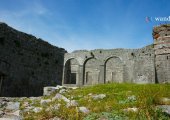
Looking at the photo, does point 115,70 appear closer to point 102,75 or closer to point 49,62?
point 102,75

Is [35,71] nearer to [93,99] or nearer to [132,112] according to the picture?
[93,99]

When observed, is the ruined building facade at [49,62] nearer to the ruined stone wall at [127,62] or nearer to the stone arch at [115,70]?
the ruined stone wall at [127,62]

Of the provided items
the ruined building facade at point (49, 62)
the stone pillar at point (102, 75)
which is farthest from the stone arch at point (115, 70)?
the ruined building facade at point (49, 62)

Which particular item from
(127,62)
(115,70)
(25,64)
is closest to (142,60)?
(127,62)

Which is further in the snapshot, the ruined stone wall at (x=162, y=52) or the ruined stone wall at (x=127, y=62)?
the ruined stone wall at (x=127, y=62)

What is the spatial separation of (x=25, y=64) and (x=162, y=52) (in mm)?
12316

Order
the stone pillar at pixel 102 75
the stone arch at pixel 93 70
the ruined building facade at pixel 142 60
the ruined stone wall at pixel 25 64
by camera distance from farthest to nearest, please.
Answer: the stone arch at pixel 93 70
the stone pillar at pixel 102 75
the ruined building facade at pixel 142 60
the ruined stone wall at pixel 25 64

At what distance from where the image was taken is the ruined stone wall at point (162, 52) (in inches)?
897

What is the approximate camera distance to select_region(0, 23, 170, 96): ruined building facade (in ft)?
55.4

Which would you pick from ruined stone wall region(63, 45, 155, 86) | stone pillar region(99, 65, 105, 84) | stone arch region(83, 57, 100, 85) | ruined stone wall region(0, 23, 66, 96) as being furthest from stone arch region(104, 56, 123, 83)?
ruined stone wall region(0, 23, 66, 96)

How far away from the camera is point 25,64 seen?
18578mm

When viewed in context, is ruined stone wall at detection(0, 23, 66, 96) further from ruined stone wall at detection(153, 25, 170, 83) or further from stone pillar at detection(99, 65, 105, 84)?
ruined stone wall at detection(153, 25, 170, 83)

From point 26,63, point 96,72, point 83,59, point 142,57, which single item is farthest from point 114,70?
point 26,63

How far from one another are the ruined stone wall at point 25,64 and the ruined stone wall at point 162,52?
29.8ft
